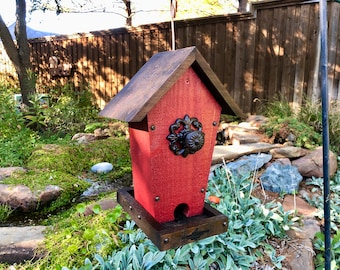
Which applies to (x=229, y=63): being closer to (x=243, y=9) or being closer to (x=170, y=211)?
(x=243, y=9)

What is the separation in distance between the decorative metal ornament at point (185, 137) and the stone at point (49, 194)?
188 centimetres

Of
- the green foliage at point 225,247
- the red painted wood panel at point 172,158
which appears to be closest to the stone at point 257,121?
the green foliage at point 225,247

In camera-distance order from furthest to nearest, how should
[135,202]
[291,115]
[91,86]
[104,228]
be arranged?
[91,86]
[291,115]
[104,228]
[135,202]

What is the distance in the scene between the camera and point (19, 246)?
167cm

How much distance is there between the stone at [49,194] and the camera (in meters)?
2.51

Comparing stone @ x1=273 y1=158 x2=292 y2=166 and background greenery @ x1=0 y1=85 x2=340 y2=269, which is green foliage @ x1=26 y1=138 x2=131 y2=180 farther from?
stone @ x1=273 y1=158 x2=292 y2=166

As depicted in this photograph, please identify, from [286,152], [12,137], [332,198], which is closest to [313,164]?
[286,152]

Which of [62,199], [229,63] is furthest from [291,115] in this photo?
[62,199]

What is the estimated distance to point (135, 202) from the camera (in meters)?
1.25

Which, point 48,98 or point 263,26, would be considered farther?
point 48,98

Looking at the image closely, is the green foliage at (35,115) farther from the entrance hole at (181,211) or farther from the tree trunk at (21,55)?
the entrance hole at (181,211)

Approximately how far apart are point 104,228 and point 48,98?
472cm

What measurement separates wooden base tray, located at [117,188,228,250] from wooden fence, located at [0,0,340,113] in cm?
391

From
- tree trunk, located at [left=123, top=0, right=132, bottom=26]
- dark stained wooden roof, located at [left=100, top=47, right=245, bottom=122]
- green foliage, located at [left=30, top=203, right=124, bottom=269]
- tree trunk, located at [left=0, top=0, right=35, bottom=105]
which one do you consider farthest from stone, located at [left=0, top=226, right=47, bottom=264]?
tree trunk, located at [left=123, top=0, right=132, bottom=26]
